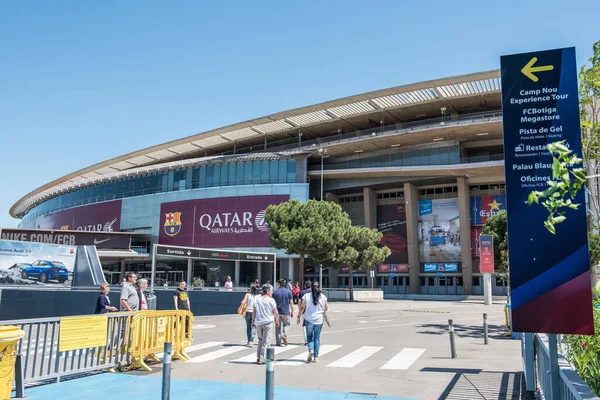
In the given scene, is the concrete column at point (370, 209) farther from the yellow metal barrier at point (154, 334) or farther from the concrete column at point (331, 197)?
the yellow metal barrier at point (154, 334)

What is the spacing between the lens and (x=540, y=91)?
566cm

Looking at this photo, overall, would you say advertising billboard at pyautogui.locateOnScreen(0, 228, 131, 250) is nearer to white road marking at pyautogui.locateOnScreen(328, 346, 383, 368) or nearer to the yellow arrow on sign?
white road marking at pyautogui.locateOnScreen(328, 346, 383, 368)

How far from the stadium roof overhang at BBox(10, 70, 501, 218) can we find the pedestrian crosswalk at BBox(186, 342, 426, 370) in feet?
121

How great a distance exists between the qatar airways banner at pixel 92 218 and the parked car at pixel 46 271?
117ft

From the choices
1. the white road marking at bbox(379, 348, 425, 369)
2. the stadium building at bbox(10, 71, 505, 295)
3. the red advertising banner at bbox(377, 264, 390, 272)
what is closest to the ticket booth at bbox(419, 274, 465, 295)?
the stadium building at bbox(10, 71, 505, 295)

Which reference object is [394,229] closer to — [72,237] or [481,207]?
[481,207]

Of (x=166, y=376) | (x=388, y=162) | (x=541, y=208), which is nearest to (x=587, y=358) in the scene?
(x=541, y=208)

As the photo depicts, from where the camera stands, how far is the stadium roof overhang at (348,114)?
155 ft

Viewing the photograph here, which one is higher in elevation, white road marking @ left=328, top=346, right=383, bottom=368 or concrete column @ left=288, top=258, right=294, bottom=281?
concrete column @ left=288, top=258, right=294, bottom=281

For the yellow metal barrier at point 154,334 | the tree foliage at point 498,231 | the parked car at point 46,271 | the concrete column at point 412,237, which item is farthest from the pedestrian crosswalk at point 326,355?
the concrete column at point 412,237

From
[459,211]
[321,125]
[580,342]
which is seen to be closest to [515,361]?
[580,342]

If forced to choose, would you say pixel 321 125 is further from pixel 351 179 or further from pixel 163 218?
pixel 163 218

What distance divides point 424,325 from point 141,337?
1381cm

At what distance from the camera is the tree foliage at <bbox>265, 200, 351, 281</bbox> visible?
37.3 metres
